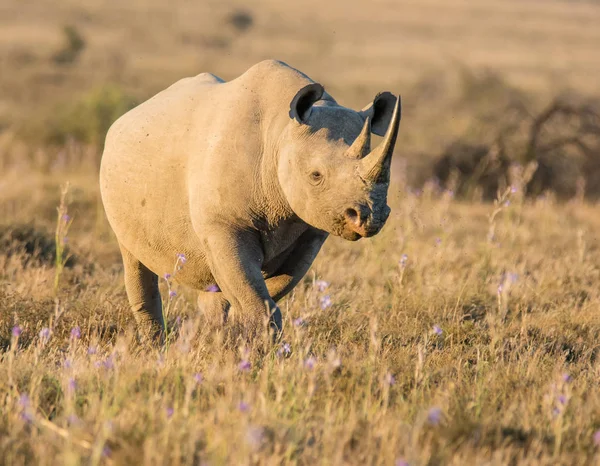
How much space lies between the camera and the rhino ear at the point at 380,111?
6.05 m

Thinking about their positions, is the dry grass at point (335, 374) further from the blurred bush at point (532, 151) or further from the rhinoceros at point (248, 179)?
the blurred bush at point (532, 151)

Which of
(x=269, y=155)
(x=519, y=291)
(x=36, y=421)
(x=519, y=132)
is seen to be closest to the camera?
(x=36, y=421)

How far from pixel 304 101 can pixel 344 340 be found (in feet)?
5.34

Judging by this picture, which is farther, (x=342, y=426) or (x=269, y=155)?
(x=269, y=155)

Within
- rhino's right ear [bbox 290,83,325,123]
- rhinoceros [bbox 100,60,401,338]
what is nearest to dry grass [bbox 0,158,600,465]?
rhinoceros [bbox 100,60,401,338]

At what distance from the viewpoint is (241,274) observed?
5.88 meters

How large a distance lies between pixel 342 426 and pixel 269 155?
215 cm

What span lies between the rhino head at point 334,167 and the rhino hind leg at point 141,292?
1.90 meters

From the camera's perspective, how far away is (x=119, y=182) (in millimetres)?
6809

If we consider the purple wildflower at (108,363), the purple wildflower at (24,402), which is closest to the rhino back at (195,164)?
the purple wildflower at (108,363)

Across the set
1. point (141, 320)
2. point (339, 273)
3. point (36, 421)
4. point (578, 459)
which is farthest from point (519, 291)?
point (36, 421)

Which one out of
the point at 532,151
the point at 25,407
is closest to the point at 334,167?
the point at 25,407

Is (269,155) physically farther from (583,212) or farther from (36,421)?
(583,212)

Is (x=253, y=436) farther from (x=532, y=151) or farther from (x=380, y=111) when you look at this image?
(x=532, y=151)
